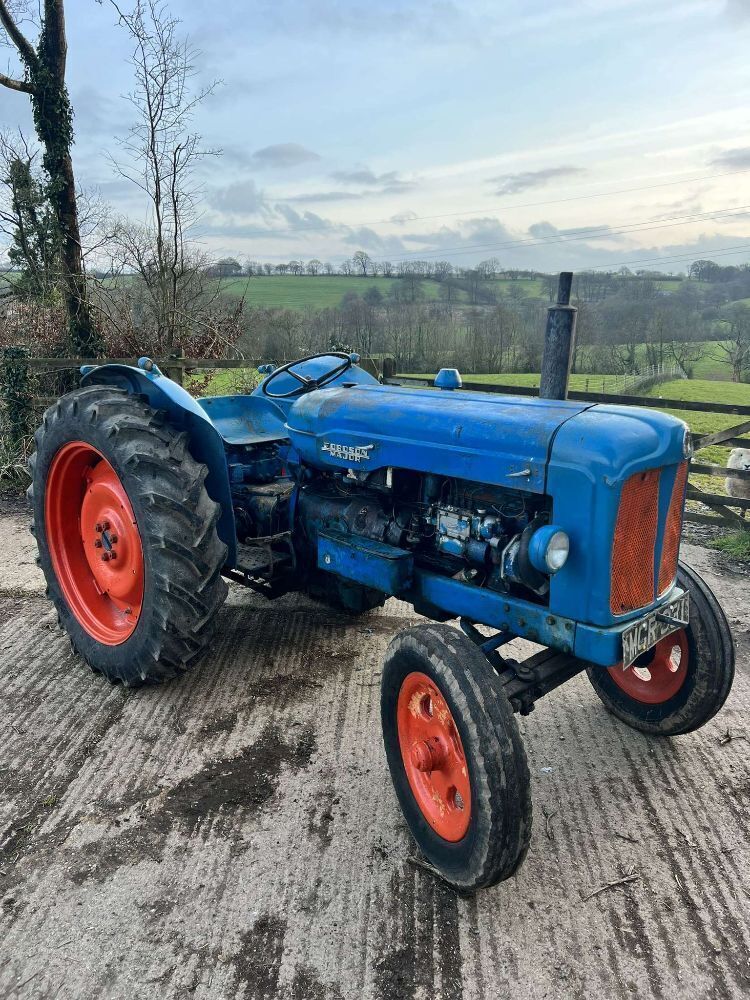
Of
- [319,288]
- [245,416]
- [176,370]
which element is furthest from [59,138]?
[319,288]

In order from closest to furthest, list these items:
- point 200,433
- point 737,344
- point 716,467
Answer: point 200,433
point 716,467
point 737,344

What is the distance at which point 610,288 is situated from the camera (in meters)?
17.2

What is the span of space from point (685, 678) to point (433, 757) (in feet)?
3.86

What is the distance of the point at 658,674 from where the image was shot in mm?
2836

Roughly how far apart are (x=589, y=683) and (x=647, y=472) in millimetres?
1582

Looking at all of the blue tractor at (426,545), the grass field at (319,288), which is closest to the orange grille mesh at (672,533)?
the blue tractor at (426,545)

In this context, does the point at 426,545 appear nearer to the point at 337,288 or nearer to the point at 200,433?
the point at 200,433

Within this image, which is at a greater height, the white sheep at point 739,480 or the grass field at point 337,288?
the grass field at point 337,288

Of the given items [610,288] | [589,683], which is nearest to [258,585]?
[589,683]

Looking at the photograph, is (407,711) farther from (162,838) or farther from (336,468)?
(336,468)

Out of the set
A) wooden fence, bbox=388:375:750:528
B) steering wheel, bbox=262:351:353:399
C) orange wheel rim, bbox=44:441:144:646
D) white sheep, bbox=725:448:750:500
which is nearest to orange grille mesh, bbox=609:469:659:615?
steering wheel, bbox=262:351:353:399

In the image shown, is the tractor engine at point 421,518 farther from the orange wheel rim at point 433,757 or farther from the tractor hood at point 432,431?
the orange wheel rim at point 433,757

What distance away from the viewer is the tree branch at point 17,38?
26.1 ft

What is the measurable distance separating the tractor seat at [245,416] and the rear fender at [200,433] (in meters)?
0.65
